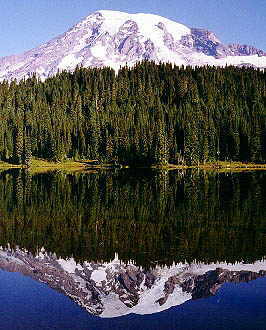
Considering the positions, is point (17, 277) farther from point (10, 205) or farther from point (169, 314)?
point (10, 205)

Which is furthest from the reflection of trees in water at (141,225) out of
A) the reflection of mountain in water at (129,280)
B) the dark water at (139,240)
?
the reflection of mountain in water at (129,280)

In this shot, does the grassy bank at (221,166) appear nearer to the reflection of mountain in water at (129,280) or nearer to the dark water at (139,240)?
the dark water at (139,240)

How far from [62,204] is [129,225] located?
62.5 ft

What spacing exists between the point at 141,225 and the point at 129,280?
1750cm

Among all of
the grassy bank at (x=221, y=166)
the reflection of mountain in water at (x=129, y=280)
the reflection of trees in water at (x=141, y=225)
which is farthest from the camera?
the grassy bank at (x=221, y=166)

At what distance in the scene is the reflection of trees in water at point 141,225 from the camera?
38.1 m

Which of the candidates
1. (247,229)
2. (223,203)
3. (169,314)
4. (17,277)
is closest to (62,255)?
(17,277)

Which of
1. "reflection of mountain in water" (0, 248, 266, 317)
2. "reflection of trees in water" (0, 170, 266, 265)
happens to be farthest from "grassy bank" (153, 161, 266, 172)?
"reflection of mountain in water" (0, 248, 266, 317)

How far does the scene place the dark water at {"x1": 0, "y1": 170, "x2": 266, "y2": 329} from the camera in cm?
2533

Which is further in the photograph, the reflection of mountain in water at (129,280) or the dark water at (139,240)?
the reflection of mountain in water at (129,280)

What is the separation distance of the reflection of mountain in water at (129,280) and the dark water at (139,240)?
775 millimetres

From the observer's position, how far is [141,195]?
3019 inches

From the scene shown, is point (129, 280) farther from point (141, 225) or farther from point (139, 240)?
point (141, 225)

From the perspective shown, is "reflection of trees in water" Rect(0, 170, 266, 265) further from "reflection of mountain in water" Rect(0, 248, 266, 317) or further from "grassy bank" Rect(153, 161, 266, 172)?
"grassy bank" Rect(153, 161, 266, 172)
